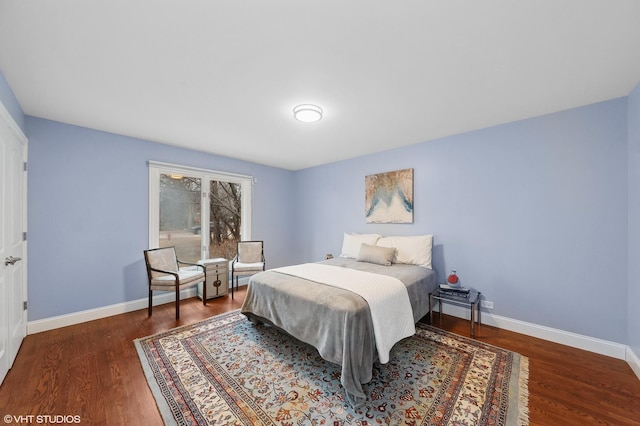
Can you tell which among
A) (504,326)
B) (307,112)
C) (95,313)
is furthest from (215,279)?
(504,326)

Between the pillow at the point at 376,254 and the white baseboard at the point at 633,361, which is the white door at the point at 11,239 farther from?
the white baseboard at the point at 633,361

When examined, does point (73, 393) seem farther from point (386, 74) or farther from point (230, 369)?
point (386, 74)

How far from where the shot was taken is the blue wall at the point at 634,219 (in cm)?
205

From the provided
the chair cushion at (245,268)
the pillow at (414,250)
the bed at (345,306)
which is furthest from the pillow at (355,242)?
the chair cushion at (245,268)

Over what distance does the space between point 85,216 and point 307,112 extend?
10.1 feet

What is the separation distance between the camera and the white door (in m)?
1.95

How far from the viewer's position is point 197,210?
4.16 m

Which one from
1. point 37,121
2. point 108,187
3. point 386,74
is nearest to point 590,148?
point 386,74

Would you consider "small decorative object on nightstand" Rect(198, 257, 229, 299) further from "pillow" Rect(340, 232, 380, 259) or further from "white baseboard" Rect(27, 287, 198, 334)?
"pillow" Rect(340, 232, 380, 259)

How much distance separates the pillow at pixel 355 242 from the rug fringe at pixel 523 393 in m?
2.08

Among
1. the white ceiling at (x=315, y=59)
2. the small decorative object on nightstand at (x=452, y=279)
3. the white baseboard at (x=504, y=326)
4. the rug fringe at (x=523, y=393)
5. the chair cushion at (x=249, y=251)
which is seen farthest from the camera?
the chair cushion at (x=249, y=251)

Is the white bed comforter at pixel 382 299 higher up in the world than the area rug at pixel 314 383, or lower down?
higher up

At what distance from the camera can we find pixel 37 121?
2.73 m

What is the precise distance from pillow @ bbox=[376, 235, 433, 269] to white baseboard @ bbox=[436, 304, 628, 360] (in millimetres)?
782
